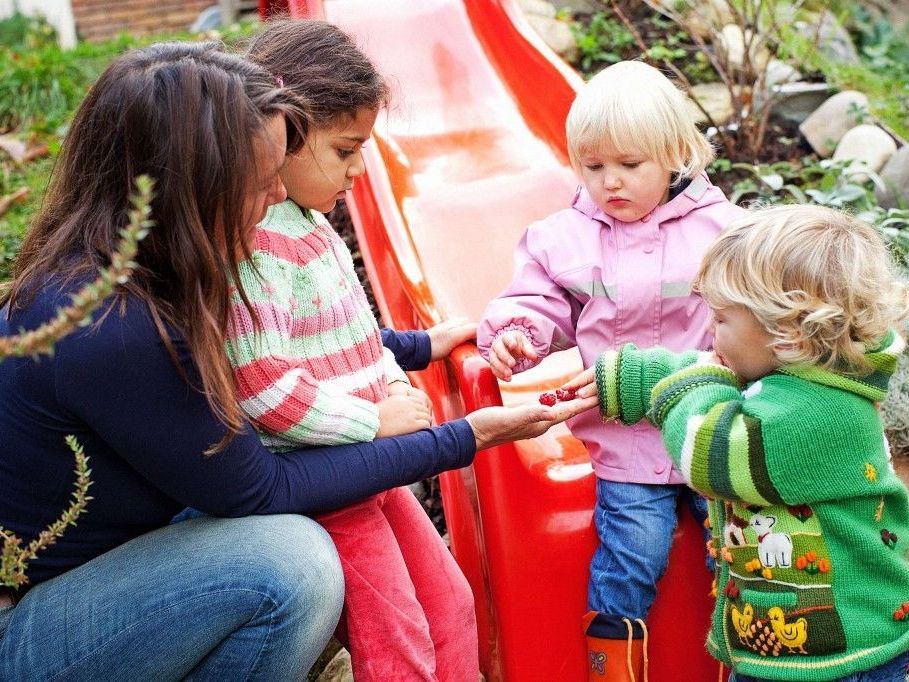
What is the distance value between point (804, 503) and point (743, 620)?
0.24 metres

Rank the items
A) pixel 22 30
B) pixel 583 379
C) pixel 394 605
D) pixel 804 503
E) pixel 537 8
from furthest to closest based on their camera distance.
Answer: pixel 22 30 < pixel 537 8 < pixel 583 379 < pixel 394 605 < pixel 804 503

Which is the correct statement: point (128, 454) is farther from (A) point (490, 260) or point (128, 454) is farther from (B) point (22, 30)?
(B) point (22, 30)

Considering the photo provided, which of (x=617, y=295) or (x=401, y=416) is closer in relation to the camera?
(x=401, y=416)

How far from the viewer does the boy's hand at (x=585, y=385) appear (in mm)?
A: 2070

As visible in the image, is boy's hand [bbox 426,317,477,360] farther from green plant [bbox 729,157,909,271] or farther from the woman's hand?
green plant [bbox 729,157,909,271]

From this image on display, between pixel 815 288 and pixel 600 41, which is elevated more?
pixel 815 288

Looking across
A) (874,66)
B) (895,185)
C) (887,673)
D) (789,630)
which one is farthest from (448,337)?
(874,66)

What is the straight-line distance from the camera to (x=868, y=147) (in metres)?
4.42

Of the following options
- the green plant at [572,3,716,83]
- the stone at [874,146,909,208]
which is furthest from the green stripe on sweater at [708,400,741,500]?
the green plant at [572,3,716,83]

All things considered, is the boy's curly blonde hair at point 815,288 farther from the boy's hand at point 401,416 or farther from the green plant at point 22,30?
the green plant at point 22,30

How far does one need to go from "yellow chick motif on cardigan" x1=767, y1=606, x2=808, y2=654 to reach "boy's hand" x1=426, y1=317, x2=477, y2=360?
0.94m

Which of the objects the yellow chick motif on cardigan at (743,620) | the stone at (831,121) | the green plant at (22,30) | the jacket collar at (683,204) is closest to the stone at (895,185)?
the stone at (831,121)

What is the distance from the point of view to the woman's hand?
2.02 metres

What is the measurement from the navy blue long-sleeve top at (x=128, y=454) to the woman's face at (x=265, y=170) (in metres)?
0.23
